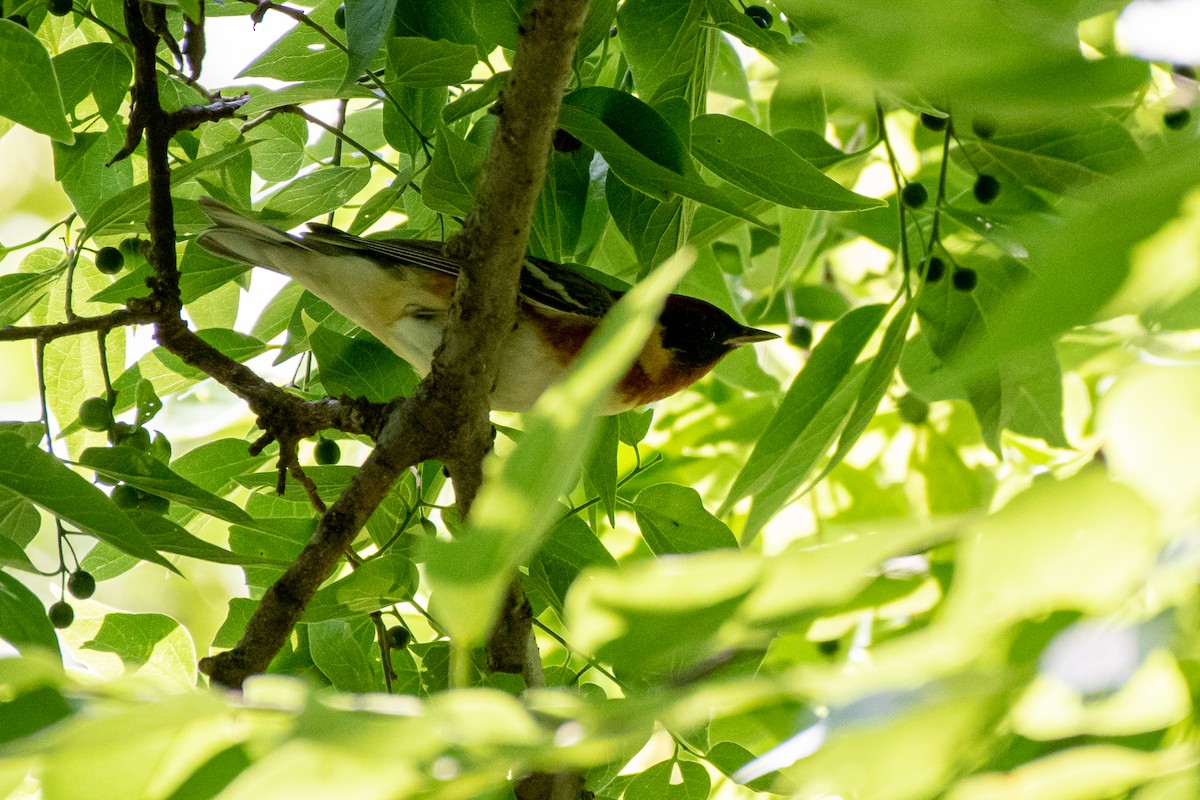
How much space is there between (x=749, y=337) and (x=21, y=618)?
2.21m

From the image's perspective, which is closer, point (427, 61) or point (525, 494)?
point (525, 494)

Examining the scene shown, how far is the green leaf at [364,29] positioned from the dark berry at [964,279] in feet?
3.99

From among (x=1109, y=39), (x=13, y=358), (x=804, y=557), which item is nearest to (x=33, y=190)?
(x=13, y=358)

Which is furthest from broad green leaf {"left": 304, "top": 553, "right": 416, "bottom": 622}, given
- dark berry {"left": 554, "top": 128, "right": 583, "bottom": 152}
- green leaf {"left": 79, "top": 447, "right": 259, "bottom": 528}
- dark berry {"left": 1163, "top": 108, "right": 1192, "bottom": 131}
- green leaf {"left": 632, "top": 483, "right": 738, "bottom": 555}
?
dark berry {"left": 1163, "top": 108, "right": 1192, "bottom": 131}

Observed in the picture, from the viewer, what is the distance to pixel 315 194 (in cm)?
209

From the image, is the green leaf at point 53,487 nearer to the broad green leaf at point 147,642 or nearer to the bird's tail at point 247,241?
the broad green leaf at point 147,642

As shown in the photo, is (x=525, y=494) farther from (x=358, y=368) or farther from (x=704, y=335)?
(x=704, y=335)

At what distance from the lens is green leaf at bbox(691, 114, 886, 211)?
164 cm

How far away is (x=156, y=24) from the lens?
201 cm

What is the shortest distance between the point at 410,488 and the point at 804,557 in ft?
5.16

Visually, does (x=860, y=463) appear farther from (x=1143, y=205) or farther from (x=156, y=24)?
(x=1143, y=205)

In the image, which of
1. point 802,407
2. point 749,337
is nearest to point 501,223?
point 802,407

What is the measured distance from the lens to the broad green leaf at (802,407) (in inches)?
68.1

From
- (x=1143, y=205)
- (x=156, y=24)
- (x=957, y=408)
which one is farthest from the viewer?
(x=957, y=408)
